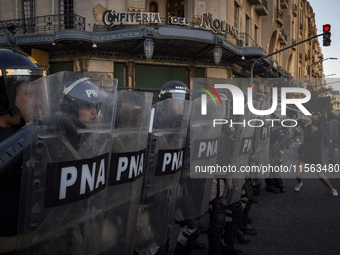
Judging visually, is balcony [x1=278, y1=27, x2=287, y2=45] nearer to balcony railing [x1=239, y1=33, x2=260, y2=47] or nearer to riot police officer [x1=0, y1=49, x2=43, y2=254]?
balcony railing [x1=239, y1=33, x2=260, y2=47]

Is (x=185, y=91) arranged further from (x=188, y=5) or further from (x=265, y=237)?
(x=188, y=5)

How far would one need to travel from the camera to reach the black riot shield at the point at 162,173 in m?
2.24

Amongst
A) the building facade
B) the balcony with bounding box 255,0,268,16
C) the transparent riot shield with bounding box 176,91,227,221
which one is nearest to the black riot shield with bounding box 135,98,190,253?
the transparent riot shield with bounding box 176,91,227,221

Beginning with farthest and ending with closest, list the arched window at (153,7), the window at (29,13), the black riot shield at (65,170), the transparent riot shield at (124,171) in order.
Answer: the arched window at (153,7)
the window at (29,13)
the transparent riot shield at (124,171)
the black riot shield at (65,170)

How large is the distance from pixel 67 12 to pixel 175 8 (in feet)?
15.5

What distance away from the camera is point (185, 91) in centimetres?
405

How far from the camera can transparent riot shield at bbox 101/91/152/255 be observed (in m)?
1.78

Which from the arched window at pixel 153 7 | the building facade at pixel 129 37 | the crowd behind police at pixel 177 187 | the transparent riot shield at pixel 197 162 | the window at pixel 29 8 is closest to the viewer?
the crowd behind police at pixel 177 187

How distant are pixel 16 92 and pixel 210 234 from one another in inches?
99.7

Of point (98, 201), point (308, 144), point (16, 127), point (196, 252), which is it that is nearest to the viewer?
point (98, 201)

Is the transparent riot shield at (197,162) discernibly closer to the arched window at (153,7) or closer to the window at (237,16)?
the arched window at (153,7)

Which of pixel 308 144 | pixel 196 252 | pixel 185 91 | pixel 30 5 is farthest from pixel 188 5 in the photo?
pixel 196 252

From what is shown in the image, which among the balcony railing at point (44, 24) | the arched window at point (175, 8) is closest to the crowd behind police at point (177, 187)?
the arched window at point (175, 8)

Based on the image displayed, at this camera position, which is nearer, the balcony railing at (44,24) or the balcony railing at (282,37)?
the balcony railing at (44,24)
